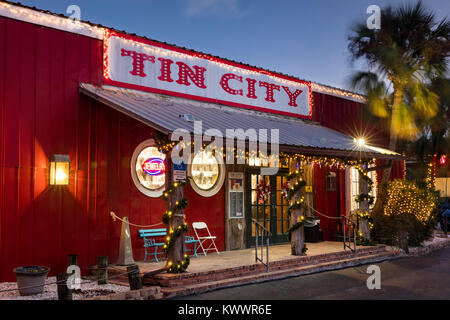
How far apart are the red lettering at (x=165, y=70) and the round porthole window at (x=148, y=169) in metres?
1.46

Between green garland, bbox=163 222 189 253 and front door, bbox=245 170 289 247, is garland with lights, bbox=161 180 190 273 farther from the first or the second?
front door, bbox=245 170 289 247

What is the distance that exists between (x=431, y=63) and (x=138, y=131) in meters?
9.24

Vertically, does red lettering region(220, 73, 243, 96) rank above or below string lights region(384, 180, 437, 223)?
above

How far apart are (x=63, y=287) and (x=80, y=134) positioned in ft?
11.1

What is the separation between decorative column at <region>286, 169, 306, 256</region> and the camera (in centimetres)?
1061

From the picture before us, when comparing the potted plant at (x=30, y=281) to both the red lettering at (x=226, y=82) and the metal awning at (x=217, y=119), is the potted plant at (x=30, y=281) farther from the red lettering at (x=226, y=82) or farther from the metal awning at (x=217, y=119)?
the red lettering at (x=226, y=82)

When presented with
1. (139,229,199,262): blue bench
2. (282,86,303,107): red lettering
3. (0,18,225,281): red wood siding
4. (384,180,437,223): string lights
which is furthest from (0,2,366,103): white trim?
(384,180,437,223): string lights

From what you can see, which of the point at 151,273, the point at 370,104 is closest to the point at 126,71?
the point at 151,273

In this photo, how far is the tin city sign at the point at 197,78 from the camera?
9711 mm

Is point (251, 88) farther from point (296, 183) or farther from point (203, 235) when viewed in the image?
point (203, 235)

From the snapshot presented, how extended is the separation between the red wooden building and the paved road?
2.62m

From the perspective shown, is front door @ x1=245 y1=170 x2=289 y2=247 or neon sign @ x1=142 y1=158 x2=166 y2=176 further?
front door @ x1=245 y1=170 x2=289 y2=247
